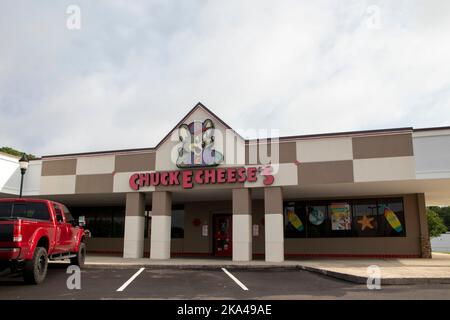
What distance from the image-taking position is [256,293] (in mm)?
9688

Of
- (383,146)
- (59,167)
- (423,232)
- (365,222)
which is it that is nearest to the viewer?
(383,146)

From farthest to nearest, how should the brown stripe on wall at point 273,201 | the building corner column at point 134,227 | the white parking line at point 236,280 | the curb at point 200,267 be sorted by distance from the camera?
the building corner column at point 134,227 → the brown stripe on wall at point 273,201 → the curb at point 200,267 → the white parking line at point 236,280

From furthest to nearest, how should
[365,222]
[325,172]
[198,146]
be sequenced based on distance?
[365,222]
[198,146]
[325,172]

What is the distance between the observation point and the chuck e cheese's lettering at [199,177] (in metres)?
18.3

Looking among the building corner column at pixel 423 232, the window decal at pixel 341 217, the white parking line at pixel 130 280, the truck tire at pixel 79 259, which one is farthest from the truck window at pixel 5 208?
the building corner column at pixel 423 232

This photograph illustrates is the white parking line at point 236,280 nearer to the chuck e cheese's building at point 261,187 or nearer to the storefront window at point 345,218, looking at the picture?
the chuck e cheese's building at point 261,187

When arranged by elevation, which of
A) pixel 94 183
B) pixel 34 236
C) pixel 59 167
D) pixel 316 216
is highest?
pixel 59 167

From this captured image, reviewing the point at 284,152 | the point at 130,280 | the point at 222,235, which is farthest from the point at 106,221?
the point at 130,280

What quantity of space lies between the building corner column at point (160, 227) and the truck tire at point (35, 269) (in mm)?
8674

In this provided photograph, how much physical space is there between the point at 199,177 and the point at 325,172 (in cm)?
564

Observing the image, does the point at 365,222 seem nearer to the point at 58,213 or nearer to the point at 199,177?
the point at 199,177

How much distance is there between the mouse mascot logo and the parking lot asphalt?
251 inches

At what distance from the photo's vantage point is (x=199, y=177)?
62.0 ft
